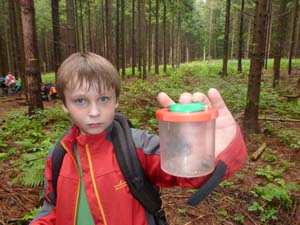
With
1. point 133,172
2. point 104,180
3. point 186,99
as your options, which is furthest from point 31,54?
point 186,99

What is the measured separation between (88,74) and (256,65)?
595 centimetres

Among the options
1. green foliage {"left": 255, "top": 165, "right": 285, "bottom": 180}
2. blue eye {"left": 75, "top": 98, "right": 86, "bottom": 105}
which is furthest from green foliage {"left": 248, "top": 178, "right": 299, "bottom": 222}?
blue eye {"left": 75, "top": 98, "right": 86, "bottom": 105}

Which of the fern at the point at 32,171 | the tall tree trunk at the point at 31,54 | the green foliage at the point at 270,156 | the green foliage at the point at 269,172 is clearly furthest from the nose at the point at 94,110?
the tall tree trunk at the point at 31,54

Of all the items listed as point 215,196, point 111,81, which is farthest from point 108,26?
point 111,81

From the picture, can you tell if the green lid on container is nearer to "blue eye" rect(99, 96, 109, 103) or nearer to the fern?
"blue eye" rect(99, 96, 109, 103)

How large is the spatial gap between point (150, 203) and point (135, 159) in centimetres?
31

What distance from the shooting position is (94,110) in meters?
1.79

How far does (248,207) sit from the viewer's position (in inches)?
173

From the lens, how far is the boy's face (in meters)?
1.81

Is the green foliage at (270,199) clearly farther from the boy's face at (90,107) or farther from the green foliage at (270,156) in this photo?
the boy's face at (90,107)

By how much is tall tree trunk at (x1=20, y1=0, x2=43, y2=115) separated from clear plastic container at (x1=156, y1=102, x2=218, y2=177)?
26.8 ft

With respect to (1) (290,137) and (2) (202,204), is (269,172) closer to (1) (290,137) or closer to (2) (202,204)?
(2) (202,204)

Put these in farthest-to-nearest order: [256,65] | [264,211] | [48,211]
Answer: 1. [256,65]
2. [264,211]
3. [48,211]

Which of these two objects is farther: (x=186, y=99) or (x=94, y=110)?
(x=94, y=110)
